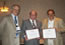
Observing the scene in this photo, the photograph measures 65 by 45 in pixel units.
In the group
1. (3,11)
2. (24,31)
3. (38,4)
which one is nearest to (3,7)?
(3,11)

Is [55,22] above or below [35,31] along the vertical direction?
above

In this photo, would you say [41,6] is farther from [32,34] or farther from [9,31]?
[9,31]

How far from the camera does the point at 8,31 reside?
2307 mm

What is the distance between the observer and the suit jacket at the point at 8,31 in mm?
2292

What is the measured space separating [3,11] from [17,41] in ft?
13.9

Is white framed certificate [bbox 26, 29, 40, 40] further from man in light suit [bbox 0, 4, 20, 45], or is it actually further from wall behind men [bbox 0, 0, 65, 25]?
wall behind men [bbox 0, 0, 65, 25]

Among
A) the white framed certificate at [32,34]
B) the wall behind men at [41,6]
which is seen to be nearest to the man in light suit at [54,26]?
the white framed certificate at [32,34]

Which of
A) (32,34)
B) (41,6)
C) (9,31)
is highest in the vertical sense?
(41,6)

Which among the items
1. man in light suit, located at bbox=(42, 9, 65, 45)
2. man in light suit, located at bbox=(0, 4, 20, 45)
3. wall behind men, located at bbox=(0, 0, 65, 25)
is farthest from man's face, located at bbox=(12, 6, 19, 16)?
wall behind men, located at bbox=(0, 0, 65, 25)

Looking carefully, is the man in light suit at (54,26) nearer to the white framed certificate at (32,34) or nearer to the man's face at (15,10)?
the white framed certificate at (32,34)

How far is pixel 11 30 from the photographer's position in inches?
92.0

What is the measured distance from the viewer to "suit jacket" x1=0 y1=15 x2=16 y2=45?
229 centimetres

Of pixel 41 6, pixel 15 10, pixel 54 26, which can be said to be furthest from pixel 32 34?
pixel 41 6

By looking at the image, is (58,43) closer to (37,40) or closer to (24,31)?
(37,40)
